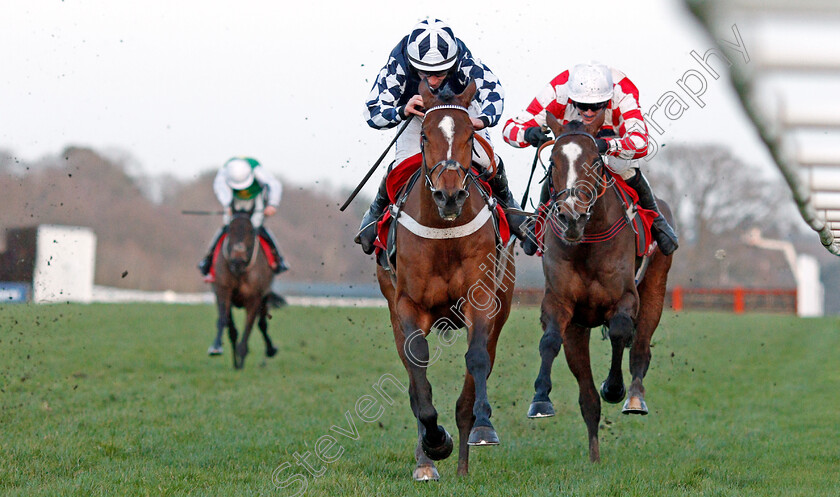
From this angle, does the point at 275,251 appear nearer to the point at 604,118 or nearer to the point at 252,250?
the point at 252,250

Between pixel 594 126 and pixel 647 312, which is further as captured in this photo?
pixel 647 312

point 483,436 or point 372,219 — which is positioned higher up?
point 372,219

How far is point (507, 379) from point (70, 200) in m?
35.0

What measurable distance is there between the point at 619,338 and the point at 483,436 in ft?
4.44

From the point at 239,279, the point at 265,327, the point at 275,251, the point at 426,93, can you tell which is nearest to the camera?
the point at 426,93

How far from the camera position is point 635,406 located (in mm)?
6133

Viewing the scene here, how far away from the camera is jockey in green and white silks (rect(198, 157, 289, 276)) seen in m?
13.4

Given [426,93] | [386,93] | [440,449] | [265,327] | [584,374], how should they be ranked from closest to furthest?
[440,449], [426,93], [386,93], [584,374], [265,327]

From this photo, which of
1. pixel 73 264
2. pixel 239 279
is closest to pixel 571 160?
pixel 239 279

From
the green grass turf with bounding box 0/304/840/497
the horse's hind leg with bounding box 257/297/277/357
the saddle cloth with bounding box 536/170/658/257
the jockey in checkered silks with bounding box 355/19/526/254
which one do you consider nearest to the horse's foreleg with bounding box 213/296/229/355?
the green grass turf with bounding box 0/304/840/497

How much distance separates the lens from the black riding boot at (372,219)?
6.31 metres

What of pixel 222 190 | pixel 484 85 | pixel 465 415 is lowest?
pixel 465 415

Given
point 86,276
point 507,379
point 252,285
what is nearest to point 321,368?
point 252,285

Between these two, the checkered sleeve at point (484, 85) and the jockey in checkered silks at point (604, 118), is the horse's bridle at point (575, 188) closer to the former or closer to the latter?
the jockey in checkered silks at point (604, 118)
